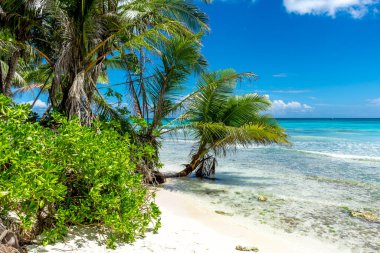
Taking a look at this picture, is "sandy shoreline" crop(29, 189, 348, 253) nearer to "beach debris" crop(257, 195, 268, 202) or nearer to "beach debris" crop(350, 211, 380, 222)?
"beach debris" crop(257, 195, 268, 202)

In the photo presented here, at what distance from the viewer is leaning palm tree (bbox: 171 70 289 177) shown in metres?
9.54

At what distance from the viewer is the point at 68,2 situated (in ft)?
22.7

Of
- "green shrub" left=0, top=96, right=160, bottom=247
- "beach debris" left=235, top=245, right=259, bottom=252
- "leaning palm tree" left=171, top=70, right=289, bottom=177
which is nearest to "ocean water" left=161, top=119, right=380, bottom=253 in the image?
"leaning palm tree" left=171, top=70, right=289, bottom=177

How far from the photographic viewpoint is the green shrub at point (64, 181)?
3.17 metres

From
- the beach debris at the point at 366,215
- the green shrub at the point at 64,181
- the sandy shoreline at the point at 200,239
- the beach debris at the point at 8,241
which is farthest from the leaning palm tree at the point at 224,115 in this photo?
the beach debris at the point at 8,241

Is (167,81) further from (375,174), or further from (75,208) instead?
(375,174)

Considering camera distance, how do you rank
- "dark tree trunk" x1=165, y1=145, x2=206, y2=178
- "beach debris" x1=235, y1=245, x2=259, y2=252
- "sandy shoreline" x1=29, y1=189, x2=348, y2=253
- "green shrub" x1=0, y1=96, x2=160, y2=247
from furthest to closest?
"dark tree trunk" x1=165, y1=145, x2=206, y2=178 → "beach debris" x1=235, y1=245, x2=259, y2=252 → "sandy shoreline" x1=29, y1=189, x2=348, y2=253 → "green shrub" x1=0, y1=96, x2=160, y2=247

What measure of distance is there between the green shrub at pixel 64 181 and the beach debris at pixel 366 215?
14.6ft

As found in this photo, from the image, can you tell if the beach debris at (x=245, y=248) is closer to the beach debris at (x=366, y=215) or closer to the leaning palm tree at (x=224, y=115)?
the beach debris at (x=366, y=215)

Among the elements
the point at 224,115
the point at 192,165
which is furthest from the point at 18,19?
the point at 192,165

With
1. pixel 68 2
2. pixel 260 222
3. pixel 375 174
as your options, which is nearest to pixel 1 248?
pixel 260 222

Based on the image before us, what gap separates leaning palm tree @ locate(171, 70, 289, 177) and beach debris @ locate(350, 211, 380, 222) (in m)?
3.08

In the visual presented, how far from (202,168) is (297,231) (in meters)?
5.41

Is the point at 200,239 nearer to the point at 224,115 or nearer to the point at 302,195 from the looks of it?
the point at 302,195
